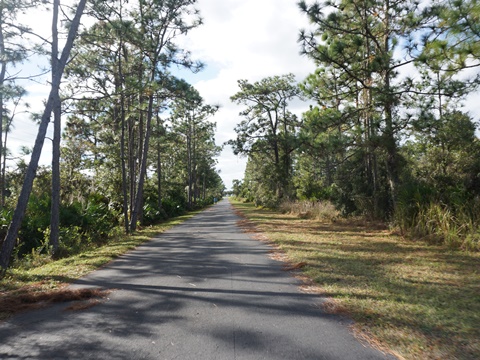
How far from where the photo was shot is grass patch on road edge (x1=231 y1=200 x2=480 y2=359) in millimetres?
3441

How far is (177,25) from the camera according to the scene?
14.8m

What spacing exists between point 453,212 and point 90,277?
9724 millimetres

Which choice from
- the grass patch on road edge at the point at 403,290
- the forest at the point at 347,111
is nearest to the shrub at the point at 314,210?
the forest at the point at 347,111

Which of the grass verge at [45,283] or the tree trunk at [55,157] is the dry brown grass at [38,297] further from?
the tree trunk at [55,157]

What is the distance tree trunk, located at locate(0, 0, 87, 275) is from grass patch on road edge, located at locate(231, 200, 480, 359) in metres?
6.29

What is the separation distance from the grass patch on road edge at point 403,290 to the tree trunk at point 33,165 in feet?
20.6

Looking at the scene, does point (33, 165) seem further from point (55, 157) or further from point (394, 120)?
point (394, 120)

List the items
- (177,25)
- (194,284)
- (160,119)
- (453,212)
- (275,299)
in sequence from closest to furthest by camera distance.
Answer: (275,299)
(194,284)
(453,212)
(177,25)
(160,119)

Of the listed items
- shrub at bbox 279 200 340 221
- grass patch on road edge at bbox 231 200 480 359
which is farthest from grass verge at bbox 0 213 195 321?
shrub at bbox 279 200 340 221

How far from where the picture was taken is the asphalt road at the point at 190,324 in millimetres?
3295

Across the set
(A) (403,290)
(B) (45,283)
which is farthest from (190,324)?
(B) (45,283)

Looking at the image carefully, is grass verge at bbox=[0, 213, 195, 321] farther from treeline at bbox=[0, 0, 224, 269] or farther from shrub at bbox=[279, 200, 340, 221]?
shrub at bbox=[279, 200, 340, 221]

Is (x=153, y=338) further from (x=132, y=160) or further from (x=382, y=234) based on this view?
(x=132, y=160)

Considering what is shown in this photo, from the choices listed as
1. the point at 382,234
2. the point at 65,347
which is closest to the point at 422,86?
the point at 382,234
